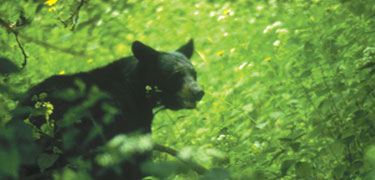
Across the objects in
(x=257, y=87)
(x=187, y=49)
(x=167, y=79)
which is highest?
(x=167, y=79)

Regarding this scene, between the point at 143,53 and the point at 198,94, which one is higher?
the point at 143,53

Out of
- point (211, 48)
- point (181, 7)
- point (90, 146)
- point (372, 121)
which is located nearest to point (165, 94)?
point (90, 146)

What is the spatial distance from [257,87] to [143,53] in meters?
1.26

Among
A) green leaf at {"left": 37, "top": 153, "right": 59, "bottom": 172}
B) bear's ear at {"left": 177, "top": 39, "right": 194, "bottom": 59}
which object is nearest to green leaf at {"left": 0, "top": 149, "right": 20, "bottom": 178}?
green leaf at {"left": 37, "top": 153, "right": 59, "bottom": 172}

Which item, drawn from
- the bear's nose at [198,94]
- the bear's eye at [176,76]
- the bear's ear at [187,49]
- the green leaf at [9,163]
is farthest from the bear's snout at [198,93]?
the green leaf at [9,163]

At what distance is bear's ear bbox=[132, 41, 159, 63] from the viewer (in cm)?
347

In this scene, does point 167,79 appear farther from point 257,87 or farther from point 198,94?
point 257,87

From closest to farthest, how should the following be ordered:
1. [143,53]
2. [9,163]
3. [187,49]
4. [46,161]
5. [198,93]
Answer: [9,163]
[46,161]
[198,93]
[143,53]
[187,49]

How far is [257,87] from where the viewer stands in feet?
12.0

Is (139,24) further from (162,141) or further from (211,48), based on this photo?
(162,141)

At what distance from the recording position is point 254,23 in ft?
24.4

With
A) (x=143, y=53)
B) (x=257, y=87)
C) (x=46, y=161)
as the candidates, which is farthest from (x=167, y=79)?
(x=46, y=161)

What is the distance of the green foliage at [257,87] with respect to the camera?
5.78 feet

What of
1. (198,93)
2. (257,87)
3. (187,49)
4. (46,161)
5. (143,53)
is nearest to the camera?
(46,161)
